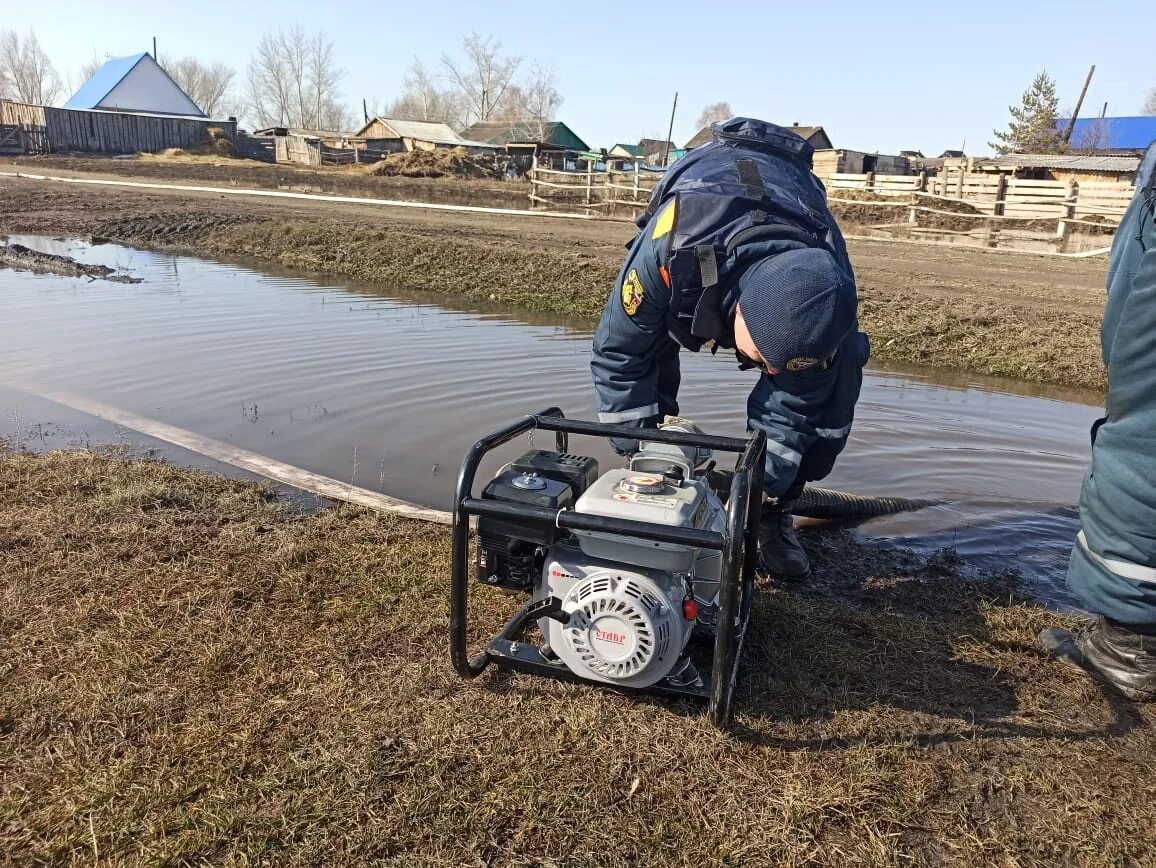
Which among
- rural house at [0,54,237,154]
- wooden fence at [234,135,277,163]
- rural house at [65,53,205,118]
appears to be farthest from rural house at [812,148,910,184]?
rural house at [65,53,205,118]

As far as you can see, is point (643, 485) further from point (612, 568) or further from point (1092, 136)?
point (1092, 136)

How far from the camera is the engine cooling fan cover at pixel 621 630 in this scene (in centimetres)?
234

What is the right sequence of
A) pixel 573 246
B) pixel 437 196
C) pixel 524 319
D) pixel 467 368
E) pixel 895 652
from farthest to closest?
pixel 437 196, pixel 573 246, pixel 524 319, pixel 467 368, pixel 895 652

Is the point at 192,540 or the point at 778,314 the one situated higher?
the point at 778,314

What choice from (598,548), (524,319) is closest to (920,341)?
(524,319)

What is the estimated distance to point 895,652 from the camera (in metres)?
2.99

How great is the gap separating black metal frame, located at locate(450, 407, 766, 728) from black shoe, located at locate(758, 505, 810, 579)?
60 cm

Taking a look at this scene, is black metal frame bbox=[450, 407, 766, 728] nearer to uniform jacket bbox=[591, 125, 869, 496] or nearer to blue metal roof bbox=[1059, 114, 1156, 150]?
uniform jacket bbox=[591, 125, 869, 496]

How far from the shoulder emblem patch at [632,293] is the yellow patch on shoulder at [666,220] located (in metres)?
0.17

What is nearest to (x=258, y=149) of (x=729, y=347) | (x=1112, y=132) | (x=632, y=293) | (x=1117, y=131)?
(x=632, y=293)

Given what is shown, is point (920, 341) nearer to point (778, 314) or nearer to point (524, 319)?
point (524, 319)

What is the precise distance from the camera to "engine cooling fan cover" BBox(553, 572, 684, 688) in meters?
2.34

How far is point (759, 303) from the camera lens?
2760mm

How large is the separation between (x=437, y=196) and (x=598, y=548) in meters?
30.1
